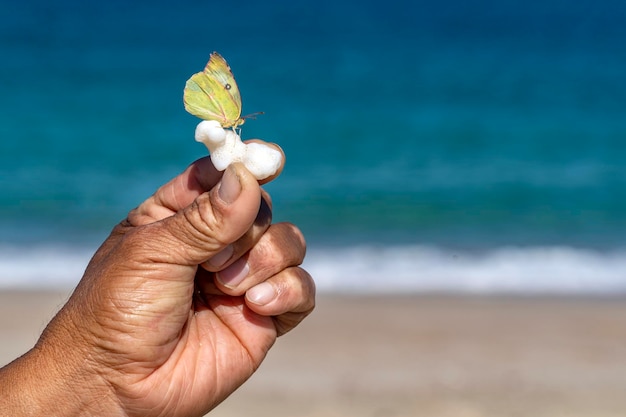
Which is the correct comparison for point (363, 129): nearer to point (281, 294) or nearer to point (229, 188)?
point (281, 294)

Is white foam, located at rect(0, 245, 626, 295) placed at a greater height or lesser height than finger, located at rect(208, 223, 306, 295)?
greater

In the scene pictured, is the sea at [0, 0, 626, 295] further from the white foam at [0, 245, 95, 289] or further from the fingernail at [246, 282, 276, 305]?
the fingernail at [246, 282, 276, 305]

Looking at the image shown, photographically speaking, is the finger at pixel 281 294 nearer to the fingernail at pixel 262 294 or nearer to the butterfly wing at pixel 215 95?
the fingernail at pixel 262 294

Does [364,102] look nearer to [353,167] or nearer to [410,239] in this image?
[353,167]

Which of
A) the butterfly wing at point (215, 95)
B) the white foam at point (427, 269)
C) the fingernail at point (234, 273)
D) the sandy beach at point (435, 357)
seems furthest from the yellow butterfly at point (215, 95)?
the white foam at point (427, 269)

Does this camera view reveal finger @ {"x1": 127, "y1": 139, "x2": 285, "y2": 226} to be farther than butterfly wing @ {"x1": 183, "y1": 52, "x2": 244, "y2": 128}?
Yes

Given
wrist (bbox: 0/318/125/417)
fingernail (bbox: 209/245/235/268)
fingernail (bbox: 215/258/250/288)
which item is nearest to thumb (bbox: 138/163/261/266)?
fingernail (bbox: 209/245/235/268)

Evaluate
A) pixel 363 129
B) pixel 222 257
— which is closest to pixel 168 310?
pixel 222 257
